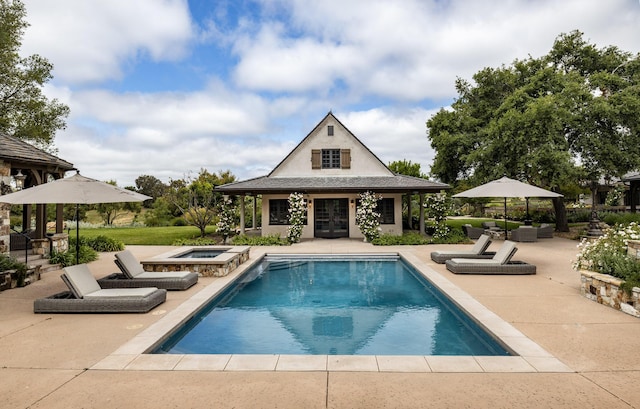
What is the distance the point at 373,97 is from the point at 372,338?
21603 millimetres

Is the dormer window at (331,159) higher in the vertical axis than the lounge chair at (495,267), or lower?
higher

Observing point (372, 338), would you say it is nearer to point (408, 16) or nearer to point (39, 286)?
point (39, 286)

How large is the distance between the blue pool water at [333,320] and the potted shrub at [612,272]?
9.40ft

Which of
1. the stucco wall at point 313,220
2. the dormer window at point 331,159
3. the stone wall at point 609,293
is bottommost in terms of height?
the stone wall at point 609,293

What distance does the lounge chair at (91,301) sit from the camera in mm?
6562

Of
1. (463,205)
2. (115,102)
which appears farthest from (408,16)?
(463,205)

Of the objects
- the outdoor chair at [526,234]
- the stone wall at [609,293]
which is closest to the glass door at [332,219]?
the outdoor chair at [526,234]

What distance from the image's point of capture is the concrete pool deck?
3.55 m

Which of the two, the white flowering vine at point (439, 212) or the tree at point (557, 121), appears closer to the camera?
the tree at point (557, 121)

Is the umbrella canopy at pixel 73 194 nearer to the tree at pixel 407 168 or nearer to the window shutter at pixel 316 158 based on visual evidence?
the window shutter at pixel 316 158

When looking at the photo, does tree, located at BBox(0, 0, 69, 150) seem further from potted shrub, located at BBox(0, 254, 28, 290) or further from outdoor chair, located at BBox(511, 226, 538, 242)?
outdoor chair, located at BBox(511, 226, 538, 242)

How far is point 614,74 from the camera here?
19.0 metres

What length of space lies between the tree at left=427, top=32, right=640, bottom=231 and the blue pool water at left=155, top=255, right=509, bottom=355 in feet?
35.3

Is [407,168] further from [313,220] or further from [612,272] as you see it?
[612,272]
